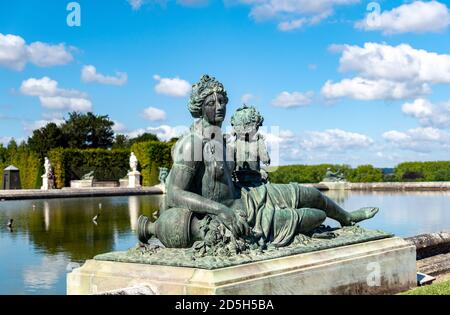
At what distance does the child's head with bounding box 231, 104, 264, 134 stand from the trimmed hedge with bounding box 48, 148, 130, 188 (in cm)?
3285

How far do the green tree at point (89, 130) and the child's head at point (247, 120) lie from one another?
46971 mm

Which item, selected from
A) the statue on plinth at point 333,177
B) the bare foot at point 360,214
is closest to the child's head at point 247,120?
the bare foot at point 360,214

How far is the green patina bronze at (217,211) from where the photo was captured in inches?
186

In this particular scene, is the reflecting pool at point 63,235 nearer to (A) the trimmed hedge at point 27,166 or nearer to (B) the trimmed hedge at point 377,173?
→ (B) the trimmed hedge at point 377,173

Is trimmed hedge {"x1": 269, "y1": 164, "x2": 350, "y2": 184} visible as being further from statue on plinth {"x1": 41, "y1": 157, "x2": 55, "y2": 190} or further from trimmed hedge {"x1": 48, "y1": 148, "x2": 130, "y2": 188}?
statue on plinth {"x1": 41, "y1": 157, "x2": 55, "y2": 190}

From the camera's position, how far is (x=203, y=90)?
5090 mm

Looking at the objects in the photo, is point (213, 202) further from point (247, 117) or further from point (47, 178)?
point (47, 178)

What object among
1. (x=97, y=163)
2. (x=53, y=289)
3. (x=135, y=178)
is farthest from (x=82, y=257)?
(x=97, y=163)

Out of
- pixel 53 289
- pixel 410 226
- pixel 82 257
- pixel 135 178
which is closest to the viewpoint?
pixel 53 289

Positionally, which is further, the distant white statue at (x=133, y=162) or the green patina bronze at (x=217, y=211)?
the distant white statue at (x=133, y=162)

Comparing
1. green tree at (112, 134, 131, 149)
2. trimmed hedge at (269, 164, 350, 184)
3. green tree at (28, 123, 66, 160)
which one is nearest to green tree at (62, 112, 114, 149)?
green tree at (112, 134, 131, 149)
